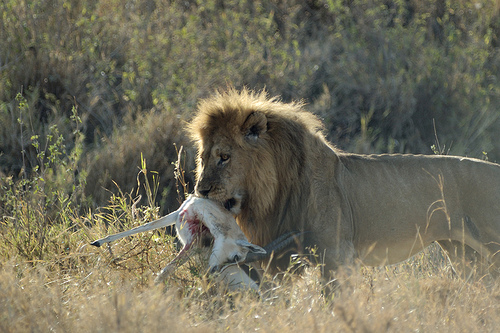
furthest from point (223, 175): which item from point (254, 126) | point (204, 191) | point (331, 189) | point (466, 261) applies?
point (466, 261)

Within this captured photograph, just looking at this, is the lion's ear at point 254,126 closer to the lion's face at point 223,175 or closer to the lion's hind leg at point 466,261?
the lion's face at point 223,175

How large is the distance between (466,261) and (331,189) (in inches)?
43.9

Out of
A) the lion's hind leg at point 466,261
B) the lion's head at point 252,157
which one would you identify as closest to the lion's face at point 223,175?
the lion's head at point 252,157

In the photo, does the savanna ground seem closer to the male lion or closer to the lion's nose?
the male lion

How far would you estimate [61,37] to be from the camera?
8.71 metres

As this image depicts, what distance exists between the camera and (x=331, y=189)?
13.9 ft

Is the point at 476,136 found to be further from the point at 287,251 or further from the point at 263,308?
the point at 263,308

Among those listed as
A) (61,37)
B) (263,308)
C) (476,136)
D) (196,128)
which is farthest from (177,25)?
(263,308)

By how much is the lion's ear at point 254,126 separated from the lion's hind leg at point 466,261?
4.92 feet

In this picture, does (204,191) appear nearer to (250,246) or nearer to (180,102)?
(250,246)

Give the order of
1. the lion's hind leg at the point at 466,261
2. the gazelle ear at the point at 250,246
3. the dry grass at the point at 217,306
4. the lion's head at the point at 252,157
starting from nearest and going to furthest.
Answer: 1. the dry grass at the point at 217,306
2. the gazelle ear at the point at 250,246
3. the lion's head at the point at 252,157
4. the lion's hind leg at the point at 466,261

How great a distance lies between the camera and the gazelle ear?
3908mm

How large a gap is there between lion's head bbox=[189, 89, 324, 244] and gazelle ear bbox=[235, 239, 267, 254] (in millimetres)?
224

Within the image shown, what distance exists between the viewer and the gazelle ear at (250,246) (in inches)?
154
